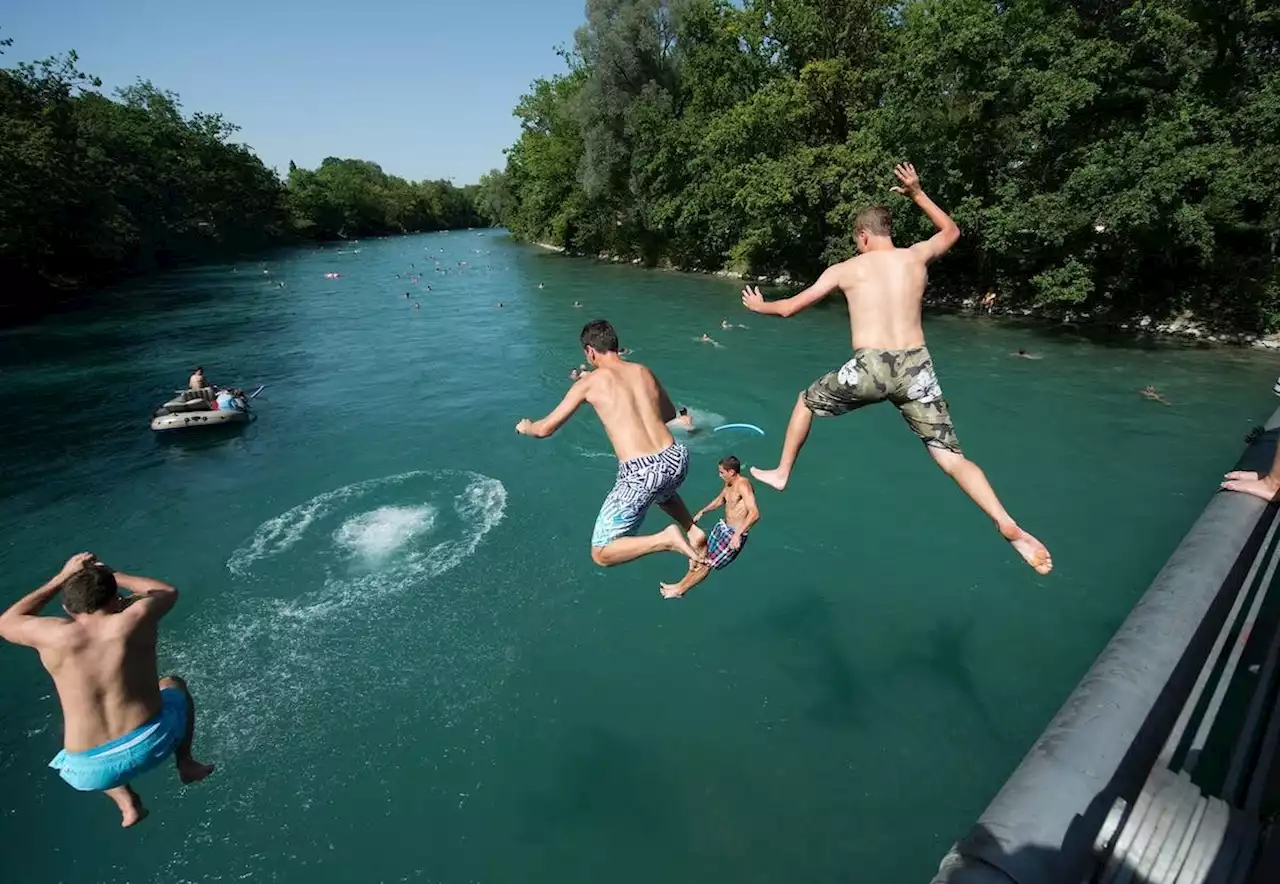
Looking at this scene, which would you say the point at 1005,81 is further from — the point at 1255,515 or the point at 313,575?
the point at 313,575

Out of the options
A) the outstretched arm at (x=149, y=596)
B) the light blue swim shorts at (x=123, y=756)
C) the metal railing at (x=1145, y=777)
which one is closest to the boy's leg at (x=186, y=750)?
the light blue swim shorts at (x=123, y=756)

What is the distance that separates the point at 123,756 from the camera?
4.66m

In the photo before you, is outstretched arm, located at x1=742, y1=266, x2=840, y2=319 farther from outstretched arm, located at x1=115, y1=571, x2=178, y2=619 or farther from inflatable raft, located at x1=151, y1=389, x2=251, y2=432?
inflatable raft, located at x1=151, y1=389, x2=251, y2=432

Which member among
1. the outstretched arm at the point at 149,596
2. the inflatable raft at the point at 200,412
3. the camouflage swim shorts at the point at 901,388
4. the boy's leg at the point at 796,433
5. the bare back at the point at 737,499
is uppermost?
the camouflage swim shorts at the point at 901,388

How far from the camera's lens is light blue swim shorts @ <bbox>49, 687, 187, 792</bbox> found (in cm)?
460

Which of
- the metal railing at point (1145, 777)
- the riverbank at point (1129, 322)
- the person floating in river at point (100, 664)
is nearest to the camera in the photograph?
the metal railing at point (1145, 777)

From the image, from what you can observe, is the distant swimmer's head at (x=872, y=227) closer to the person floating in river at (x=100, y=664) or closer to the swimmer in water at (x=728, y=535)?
the swimmer in water at (x=728, y=535)

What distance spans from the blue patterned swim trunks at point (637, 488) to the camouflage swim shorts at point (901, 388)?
124 centimetres

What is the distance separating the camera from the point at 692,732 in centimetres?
858

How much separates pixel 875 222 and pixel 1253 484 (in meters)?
3.47

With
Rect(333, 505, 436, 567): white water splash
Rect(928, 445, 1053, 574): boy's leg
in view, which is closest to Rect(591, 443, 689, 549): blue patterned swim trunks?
Rect(928, 445, 1053, 574): boy's leg

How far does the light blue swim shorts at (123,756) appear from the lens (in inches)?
181

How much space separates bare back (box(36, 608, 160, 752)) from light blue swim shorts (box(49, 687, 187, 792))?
0.20 feet

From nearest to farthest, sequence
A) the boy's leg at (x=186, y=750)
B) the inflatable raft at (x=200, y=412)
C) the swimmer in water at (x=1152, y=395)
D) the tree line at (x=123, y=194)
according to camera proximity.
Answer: the boy's leg at (x=186, y=750)
the swimmer in water at (x=1152, y=395)
the inflatable raft at (x=200, y=412)
the tree line at (x=123, y=194)
